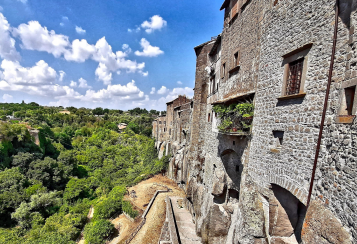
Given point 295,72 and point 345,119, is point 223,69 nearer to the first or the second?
point 295,72

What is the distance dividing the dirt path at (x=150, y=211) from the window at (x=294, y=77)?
1294 cm

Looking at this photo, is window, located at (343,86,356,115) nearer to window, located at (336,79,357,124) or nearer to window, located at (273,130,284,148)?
window, located at (336,79,357,124)

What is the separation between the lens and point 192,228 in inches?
475

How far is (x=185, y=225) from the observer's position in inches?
488

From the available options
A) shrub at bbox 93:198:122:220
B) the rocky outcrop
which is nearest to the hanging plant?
the rocky outcrop

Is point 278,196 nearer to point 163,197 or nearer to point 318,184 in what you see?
point 318,184

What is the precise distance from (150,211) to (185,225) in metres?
4.20

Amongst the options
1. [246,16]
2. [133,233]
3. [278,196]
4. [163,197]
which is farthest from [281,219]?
[163,197]

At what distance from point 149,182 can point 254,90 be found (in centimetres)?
1875

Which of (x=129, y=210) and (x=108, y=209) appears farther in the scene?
(x=108, y=209)

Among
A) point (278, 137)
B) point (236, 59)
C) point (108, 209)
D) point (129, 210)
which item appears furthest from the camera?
point (108, 209)

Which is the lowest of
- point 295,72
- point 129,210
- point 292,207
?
point 129,210

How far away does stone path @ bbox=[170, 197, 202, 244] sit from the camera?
1084cm

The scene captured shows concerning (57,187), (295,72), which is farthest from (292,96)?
(57,187)
